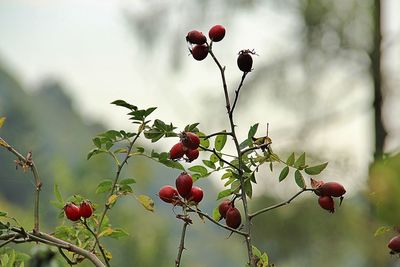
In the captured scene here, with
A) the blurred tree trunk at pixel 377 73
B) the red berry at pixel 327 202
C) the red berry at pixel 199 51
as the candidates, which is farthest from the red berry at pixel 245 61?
the blurred tree trunk at pixel 377 73

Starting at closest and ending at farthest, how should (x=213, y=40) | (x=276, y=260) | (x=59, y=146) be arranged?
1. (x=213, y=40)
2. (x=276, y=260)
3. (x=59, y=146)

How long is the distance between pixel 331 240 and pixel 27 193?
1154 inches

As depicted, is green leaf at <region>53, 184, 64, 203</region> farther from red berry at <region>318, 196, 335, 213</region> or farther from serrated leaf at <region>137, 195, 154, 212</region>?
red berry at <region>318, 196, 335, 213</region>

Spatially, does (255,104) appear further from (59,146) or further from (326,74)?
(59,146)

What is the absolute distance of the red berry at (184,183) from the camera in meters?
0.84

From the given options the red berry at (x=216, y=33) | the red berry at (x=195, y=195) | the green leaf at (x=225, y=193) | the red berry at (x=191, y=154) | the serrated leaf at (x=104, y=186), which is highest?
the red berry at (x=216, y=33)

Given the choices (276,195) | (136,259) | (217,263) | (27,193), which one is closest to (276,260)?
(276,195)

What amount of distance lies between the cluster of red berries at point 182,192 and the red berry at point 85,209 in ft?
0.32

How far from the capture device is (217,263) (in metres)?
43.9

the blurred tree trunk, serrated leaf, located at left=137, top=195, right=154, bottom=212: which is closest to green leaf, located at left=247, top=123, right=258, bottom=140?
serrated leaf, located at left=137, top=195, right=154, bottom=212

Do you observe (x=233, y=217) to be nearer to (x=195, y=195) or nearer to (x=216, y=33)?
(x=195, y=195)

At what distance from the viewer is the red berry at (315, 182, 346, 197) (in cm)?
81

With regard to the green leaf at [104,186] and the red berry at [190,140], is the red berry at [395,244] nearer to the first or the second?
the red berry at [190,140]

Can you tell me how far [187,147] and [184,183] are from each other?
4cm
